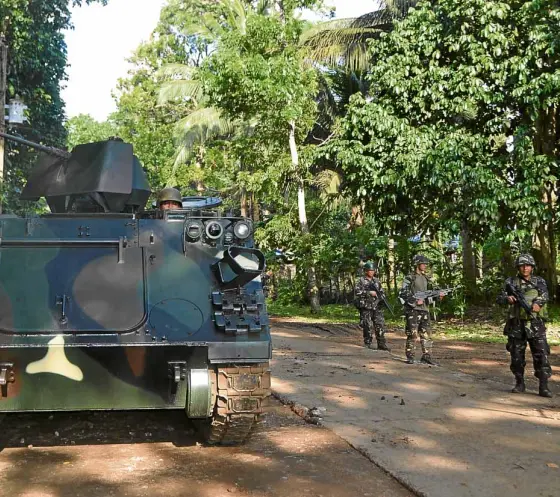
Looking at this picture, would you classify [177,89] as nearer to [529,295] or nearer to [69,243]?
[529,295]

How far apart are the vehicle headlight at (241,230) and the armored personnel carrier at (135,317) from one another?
0.08ft

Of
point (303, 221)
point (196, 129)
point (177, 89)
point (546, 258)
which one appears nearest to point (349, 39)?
point (303, 221)

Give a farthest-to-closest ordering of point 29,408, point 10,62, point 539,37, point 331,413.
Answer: point 10,62, point 539,37, point 331,413, point 29,408

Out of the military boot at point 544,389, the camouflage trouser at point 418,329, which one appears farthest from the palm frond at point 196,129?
the military boot at point 544,389

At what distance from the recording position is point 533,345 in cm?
855

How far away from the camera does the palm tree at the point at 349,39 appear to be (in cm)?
2236

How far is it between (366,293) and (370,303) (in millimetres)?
169

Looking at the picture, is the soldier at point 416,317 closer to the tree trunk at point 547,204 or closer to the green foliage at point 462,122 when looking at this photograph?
the green foliage at point 462,122

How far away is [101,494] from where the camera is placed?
4.74 metres

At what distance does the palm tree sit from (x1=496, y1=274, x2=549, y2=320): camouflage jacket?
47.1ft

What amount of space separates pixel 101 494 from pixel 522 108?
13164 millimetres

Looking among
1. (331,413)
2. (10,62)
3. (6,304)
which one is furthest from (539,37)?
(10,62)

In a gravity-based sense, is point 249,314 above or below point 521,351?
above

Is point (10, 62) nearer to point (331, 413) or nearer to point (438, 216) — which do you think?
point (438, 216)
